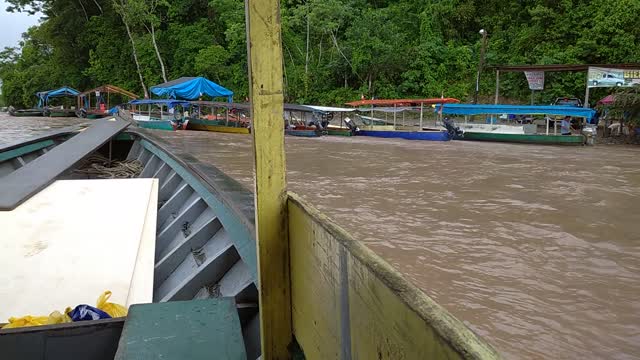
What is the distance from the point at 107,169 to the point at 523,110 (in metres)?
13.3

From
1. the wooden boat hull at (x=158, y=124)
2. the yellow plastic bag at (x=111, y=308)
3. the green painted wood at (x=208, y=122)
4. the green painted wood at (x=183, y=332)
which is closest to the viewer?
the green painted wood at (x=183, y=332)

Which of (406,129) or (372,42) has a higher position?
(372,42)

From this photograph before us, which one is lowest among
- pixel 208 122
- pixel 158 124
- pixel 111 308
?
pixel 111 308

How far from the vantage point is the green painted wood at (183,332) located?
1.65 meters

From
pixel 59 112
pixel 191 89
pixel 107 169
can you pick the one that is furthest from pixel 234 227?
pixel 59 112

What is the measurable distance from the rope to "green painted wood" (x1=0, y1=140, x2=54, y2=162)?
24.6 inches

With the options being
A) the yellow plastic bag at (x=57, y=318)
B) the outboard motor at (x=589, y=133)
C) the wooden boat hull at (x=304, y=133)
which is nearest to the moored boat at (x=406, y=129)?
the wooden boat hull at (x=304, y=133)

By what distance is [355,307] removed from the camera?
101cm

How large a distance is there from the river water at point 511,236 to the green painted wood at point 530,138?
Answer: 399cm

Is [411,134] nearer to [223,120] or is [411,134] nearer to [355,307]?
[223,120]

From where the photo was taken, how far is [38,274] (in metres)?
2.48

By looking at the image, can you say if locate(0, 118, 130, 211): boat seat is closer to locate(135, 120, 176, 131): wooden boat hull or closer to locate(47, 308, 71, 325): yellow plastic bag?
locate(47, 308, 71, 325): yellow plastic bag

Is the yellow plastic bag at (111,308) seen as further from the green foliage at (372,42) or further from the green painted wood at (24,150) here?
the green foliage at (372,42)

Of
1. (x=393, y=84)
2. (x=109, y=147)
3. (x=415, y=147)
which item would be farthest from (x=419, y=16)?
(x=109, y=147)
